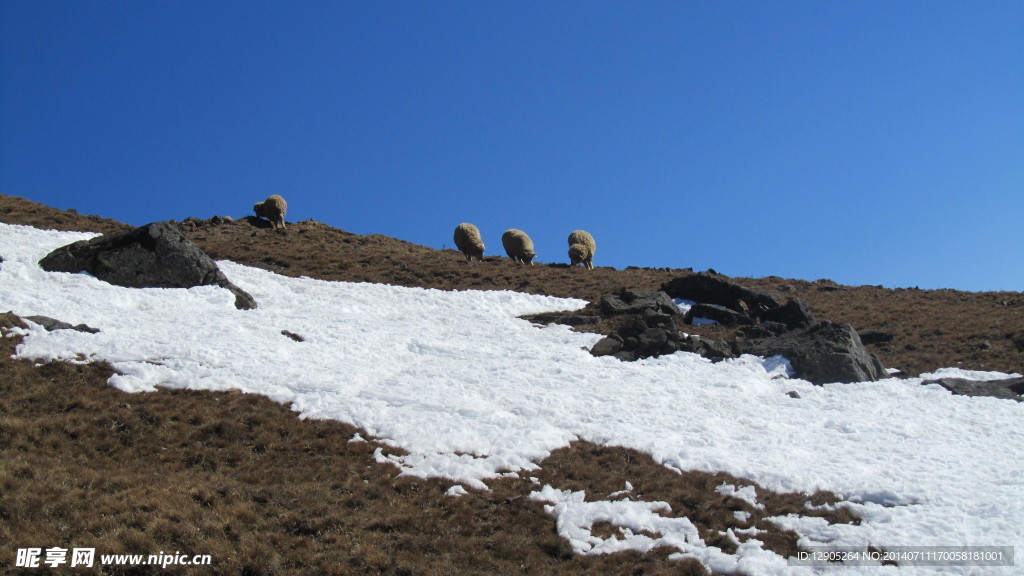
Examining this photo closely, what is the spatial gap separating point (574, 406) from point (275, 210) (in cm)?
4319

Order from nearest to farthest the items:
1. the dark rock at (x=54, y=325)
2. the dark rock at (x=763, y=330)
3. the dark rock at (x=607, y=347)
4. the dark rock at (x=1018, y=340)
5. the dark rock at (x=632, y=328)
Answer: the dark rock at (x=54, y=325), the dark rock at (x=607, y=347), the dark rock at (x=1018, y=340), the dark rock at (x=632, y=328), the dark rock at (x=763, y=330)

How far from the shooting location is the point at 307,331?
24.2m

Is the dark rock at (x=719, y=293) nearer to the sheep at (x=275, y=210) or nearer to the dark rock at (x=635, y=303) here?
the dark rock at (x=635, y=303)

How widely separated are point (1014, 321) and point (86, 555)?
37874mm

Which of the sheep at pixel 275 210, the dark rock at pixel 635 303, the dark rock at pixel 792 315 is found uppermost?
the sheep at pixel 275 210

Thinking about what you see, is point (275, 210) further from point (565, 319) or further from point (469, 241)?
point (565, 319)

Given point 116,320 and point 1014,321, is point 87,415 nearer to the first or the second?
point 116,320

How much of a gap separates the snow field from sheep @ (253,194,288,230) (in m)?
26.9

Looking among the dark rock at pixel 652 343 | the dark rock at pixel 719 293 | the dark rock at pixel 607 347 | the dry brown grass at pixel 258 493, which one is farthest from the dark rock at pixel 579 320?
the dry brown grass at pixel 258 493

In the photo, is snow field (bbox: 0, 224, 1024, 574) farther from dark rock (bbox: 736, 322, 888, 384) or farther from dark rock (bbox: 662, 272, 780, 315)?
dark rock (bbox: 662, 272, 780, 315)

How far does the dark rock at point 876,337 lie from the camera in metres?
29.5

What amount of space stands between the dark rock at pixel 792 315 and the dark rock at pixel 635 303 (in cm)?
456

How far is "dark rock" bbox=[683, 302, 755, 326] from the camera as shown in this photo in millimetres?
31281

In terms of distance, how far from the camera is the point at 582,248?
5425 centimetres
